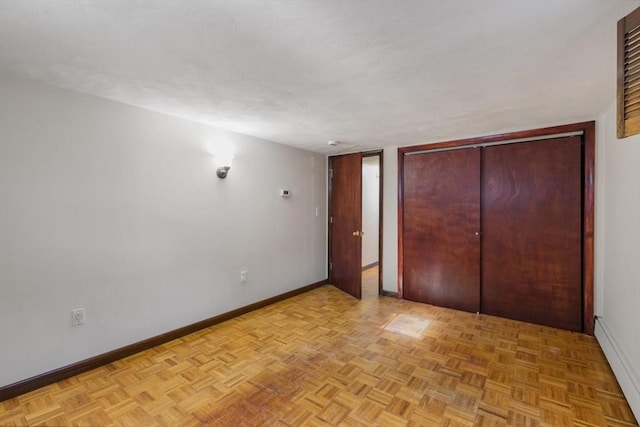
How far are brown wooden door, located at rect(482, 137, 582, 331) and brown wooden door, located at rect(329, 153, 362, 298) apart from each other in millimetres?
1530

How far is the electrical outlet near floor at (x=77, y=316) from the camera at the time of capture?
225 cm

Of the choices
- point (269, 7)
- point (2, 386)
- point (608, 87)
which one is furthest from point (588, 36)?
point (2, 386)

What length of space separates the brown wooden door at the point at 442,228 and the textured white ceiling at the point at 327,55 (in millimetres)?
1005

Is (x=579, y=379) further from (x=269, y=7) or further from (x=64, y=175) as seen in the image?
(x=64, y=175)

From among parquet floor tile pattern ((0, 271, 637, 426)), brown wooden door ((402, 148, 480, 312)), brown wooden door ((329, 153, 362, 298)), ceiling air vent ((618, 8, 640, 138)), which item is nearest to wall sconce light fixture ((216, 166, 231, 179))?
parquet floor tile pattern ((0, 271, 637, 426))

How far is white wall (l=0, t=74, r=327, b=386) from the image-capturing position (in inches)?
79.5

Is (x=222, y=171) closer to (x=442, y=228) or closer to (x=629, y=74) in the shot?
(x=442, y=228)

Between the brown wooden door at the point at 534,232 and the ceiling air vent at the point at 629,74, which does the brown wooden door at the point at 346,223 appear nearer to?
the brown wooden door at the point at 534,232

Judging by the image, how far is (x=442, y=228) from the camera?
148 inches

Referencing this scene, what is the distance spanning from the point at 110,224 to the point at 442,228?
11.3ft

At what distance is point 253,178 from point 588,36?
3.04 meters

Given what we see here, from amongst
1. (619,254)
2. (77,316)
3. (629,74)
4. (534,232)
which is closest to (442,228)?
(534,232)

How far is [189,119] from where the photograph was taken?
115 inches

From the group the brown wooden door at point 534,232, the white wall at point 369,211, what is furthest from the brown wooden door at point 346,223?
the brown wooden door at point 534,232
